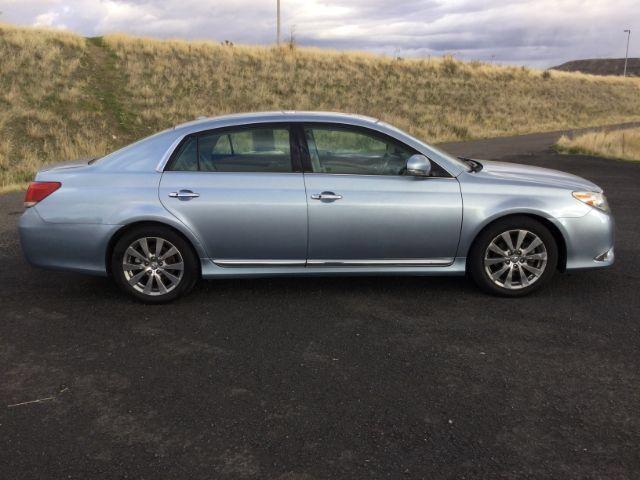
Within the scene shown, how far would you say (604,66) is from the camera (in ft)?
448

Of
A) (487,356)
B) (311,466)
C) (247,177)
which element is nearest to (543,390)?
(487,356)

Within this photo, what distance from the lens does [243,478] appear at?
8.71 ft

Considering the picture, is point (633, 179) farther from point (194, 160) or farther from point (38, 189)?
point (38, 189)

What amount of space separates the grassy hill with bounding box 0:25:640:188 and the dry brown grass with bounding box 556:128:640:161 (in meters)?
6.57

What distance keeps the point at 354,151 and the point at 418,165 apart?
0.59 metres

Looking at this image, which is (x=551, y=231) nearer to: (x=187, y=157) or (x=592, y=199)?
(x=592, y=199)

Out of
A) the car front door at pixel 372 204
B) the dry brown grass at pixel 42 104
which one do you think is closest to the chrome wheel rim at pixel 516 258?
the car front door at pixel 372 204

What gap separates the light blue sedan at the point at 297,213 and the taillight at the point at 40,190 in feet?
0.04

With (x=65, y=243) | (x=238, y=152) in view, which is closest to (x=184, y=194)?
(x=238, y=152)

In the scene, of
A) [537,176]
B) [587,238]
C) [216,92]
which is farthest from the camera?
[216,92]

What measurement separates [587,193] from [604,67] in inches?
5930

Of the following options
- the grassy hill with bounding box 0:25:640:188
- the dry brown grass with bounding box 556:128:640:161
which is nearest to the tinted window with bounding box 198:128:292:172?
the grassy hill with bounding box 0:25:640:188

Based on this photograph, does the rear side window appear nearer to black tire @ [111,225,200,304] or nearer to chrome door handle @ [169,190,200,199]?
chrome door handle @ [169,190,200,199]

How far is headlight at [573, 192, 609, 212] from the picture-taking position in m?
4.99
